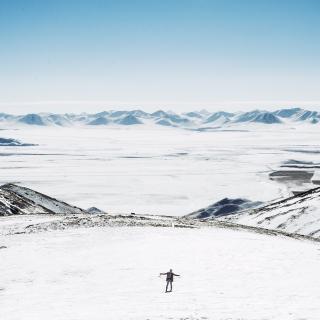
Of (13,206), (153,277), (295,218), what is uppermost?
(13,206)

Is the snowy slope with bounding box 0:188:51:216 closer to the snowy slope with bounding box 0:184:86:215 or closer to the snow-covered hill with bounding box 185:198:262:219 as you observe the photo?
the snowy slope with bounding box 0:184:86:215

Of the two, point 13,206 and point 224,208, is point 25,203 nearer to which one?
point 13,206

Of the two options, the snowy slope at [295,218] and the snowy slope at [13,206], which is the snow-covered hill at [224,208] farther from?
the snowy slope at [13,206]

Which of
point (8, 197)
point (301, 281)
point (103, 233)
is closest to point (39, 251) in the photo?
point (103, 233)

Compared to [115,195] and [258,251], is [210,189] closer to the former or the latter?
[115,195]

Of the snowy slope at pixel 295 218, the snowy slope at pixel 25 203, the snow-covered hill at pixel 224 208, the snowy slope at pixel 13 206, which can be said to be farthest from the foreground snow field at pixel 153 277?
the snow-covered hill at pixel 224 208

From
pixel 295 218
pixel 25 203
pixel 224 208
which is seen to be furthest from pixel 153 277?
pixel 224 208
